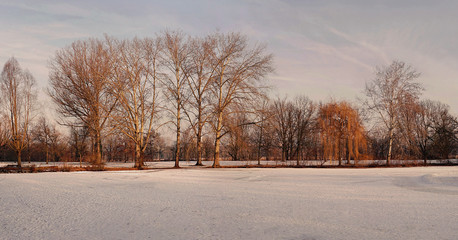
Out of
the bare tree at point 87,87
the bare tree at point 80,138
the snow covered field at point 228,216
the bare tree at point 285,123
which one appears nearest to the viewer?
the snow covered field at point 228,216

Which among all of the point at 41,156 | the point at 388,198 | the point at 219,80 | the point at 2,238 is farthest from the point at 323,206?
the point at 41,156

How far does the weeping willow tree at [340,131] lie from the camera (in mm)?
26406

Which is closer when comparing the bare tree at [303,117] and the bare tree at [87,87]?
the bare tree at [87,87]

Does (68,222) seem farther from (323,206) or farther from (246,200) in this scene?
(323,206)

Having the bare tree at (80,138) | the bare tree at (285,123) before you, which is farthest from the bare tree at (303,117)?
the bare tree at (80,138)

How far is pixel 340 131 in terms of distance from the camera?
1043 inches

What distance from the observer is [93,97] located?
2316 cm

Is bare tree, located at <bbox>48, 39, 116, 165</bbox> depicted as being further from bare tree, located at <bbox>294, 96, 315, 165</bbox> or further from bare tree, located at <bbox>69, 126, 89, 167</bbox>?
bare tree, located at <bbox>294, 96, 315, 165</bbox>

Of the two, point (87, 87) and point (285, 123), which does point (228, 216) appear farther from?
point (285, 123)

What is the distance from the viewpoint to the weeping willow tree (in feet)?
86.6

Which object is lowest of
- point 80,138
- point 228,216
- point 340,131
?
point 228,216

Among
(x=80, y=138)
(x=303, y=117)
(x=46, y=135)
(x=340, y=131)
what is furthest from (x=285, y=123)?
(x=46, y=135)

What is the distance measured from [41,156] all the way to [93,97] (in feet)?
149

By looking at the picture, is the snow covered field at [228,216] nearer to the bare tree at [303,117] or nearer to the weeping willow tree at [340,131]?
the weeping willow tree at [340,131]
